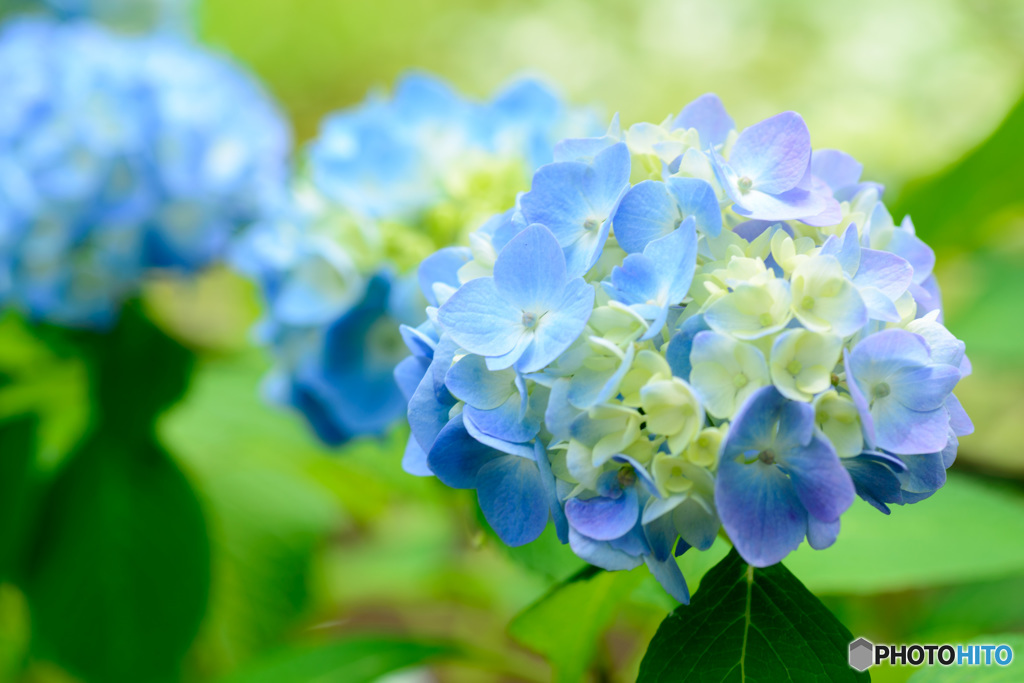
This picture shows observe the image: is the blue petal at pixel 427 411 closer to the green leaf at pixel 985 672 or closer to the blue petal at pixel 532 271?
the blue petal at pixel 532 271

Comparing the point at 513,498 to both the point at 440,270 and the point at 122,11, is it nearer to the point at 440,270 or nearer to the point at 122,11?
the point at 440,270

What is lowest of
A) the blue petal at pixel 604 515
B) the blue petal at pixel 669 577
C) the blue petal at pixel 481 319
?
the blue petal at pixel 669 577

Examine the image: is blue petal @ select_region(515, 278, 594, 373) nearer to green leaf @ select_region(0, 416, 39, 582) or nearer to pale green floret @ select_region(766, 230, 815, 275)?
pale green floret @ select_region(766, 230, 815, 275)

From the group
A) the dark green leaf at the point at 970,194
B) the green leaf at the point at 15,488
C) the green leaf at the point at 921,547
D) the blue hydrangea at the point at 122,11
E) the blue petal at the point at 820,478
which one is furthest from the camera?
the blue hydrangea at the point at 122,11

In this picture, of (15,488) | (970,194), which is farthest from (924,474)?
(15,488)

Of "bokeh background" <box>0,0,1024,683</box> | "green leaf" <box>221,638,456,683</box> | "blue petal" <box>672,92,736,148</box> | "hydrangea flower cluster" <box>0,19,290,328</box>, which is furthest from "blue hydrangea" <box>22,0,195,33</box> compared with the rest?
"blue petal" <box>672,92,736,148</box>

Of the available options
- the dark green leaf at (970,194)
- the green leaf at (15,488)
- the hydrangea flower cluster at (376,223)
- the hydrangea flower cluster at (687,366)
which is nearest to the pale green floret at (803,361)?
the hydrangea flower cluster at (687,366)
